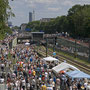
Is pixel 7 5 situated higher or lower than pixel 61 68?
higher

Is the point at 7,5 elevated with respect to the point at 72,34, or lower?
elevated

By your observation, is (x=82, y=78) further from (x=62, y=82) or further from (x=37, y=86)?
(x=37, y=86)

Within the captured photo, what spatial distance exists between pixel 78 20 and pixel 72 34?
35.0 feet

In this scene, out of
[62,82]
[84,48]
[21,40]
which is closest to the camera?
[62,82]

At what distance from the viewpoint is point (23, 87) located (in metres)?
19.8

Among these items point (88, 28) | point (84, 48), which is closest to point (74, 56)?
point (84, 48)

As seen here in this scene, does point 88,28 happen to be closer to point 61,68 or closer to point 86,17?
point 86,17

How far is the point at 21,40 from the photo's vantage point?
353 feet

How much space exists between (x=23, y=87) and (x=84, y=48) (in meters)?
32.5

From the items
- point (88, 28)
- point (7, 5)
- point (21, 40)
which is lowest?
point (21, 40)

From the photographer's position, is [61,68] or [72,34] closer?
[61,68]

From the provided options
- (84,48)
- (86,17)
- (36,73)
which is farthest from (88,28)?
(36,73)

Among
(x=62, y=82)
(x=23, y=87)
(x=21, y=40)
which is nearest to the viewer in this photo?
(x=23, y=87)

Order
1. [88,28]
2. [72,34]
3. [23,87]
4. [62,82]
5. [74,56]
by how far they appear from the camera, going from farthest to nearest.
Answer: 1. [72,34]
2. [88,28]
3. [74,56]
4. [62,82]
5. [23,87]
